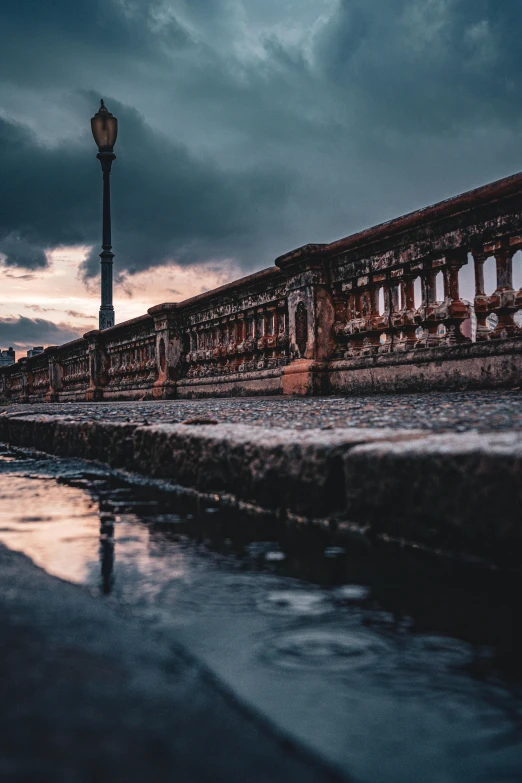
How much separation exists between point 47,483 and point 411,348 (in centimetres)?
337

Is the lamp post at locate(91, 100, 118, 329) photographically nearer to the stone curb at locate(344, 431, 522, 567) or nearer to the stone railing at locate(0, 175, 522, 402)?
the stone railing at locate(0, 175, 522, 402)

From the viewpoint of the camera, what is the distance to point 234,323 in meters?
8.03

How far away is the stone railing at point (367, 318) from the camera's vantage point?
4.45 meters

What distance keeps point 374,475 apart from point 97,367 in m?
11.6

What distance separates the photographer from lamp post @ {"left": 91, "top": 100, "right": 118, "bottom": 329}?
38.7 feet

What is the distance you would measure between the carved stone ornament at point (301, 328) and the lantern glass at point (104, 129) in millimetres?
7296

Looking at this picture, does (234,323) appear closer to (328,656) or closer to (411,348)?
(411,348)

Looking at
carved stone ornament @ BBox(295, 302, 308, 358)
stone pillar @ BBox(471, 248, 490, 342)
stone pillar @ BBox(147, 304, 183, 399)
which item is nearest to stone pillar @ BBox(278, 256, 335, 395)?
carved stone ornament @ BBox(295, 302, 308, 358)

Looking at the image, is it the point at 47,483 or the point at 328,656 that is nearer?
the point at 328,656

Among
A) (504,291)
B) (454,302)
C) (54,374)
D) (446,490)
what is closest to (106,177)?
(54,374)

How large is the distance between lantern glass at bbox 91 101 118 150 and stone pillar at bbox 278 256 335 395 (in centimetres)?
706

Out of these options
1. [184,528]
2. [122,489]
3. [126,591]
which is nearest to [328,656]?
[126,591]

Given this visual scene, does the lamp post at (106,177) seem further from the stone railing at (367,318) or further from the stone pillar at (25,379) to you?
the stone pillar at (25,379)

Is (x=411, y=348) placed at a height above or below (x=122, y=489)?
above
